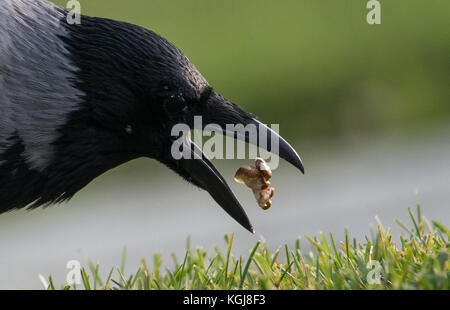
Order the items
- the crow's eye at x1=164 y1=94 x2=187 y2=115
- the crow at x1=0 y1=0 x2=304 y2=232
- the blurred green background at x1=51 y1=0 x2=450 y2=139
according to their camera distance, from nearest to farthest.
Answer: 1. the crow at x1=0 y1=0 x2=304 y2=232
2. the crow's eye at x1=164 y1=94 x2=187 y2=115
3. the blurred green background at x1=51 y1=0 x2=450 y2=139

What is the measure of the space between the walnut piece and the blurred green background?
4.68 m

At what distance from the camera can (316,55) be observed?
34.1ft

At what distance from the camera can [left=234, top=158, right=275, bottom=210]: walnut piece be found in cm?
390

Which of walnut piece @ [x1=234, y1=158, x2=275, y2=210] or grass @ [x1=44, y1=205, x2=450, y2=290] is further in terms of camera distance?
walnut piece @ [x1=234, y1=158, x2=275, y2=210]

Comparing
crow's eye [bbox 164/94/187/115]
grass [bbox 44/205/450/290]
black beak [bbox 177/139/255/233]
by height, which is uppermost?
crow's eye [bbox 164/94/187/115]

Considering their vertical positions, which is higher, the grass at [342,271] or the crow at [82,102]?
the crow at [82,102]

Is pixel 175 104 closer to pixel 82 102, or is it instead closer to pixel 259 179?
pixel 82 102

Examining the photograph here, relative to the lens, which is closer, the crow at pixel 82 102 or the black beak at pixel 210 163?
the crow at pixel 82 102

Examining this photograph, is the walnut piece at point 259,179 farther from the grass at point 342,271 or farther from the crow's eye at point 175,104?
the crow's eye at point 175,104

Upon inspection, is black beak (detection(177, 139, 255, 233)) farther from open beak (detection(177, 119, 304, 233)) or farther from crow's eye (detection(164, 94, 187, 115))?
crow's eye (detection(164, 94, 187, 115))

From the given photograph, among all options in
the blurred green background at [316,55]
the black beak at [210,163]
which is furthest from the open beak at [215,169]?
the blurred green background at [316,55]

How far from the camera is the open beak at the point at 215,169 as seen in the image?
3691mm

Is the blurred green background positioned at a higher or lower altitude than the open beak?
higher

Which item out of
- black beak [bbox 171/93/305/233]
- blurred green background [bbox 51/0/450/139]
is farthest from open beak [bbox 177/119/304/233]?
blurred green background [bbox 51/0/450/139]
